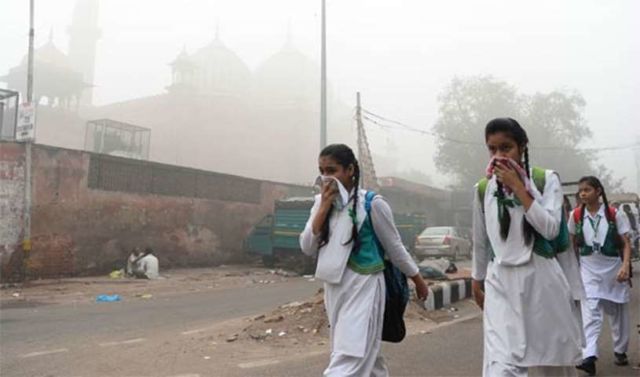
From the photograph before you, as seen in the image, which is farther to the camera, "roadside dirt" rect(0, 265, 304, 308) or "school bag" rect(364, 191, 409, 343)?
"roadside dirt" rect(0, 265, 304, 308)

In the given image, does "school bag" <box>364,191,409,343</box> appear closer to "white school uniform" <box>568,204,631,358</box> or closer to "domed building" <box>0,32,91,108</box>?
"white school uniform" <box>568,204,631,358</box>

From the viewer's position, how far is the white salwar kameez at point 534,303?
2.46m

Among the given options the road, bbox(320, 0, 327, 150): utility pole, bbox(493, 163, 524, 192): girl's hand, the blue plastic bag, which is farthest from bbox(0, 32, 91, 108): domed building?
bbox(493, 163, 524, 192): girl's hand

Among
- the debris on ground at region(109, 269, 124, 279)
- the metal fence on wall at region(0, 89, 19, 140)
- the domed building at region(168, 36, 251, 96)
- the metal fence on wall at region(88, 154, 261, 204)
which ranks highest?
the domed building at region(168, 36, 251, 96)

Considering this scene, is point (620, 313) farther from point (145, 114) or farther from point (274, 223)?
point (145, 114)

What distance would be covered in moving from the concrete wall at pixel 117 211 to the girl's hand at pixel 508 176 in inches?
519

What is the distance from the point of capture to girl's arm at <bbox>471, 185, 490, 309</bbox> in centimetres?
283

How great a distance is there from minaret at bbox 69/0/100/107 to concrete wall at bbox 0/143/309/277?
4175cm

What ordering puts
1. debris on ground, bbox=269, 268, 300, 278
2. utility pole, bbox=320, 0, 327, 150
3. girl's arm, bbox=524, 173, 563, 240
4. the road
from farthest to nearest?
utility pole, bbox=320, 0, 327, 150
debris on ground, bbox=269, 268, 300, 278
the road
girl's arm, bbox=524, 173, 563, 240

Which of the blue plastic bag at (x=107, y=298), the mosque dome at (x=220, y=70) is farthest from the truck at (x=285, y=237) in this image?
the mosque dome at (x=220, y=70)

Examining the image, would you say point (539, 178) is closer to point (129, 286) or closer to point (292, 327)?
point (292, 327)

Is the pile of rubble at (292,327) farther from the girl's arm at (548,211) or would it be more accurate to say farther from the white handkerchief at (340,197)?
the girl's arm at (548,211)

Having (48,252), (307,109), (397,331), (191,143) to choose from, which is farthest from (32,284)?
(307,109)

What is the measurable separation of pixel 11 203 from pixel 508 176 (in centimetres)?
1338
